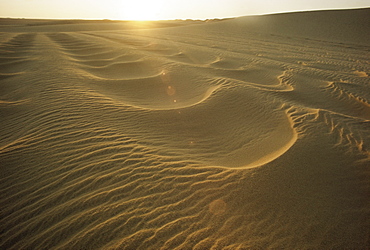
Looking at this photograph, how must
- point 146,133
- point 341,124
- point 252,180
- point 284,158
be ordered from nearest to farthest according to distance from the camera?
point 252,180, point 284,158, point 146,133, point 341,124

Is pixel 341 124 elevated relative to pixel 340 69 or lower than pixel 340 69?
lower

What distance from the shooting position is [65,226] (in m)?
1.98

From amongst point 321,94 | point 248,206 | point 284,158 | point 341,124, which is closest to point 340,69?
point 321,94

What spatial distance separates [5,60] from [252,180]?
858cm

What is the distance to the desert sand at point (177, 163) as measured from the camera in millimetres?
2004

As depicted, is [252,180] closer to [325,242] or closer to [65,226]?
[325,242]

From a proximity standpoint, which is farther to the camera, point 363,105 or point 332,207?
point 363,105

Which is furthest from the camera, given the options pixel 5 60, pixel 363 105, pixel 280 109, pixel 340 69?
pixel 340 69

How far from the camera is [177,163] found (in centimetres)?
286

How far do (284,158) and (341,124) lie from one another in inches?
79.1

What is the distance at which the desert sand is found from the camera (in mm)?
2004

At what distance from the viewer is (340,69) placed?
28.7ft

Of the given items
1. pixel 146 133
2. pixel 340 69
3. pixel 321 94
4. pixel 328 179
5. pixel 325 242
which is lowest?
pixel 325 242

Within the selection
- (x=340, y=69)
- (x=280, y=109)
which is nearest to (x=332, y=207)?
(x=280, y=109)
